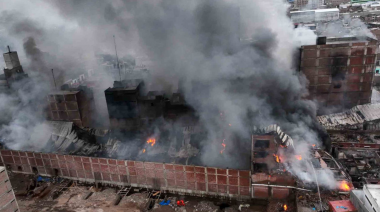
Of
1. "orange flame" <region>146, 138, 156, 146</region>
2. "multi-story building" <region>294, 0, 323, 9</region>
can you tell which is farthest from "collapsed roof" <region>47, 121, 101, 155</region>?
"multi-story building" <region>294, 0, 323, 9</region>

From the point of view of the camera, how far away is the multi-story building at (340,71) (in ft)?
55.7

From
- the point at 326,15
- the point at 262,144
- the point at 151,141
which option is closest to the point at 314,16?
the point at 326,15

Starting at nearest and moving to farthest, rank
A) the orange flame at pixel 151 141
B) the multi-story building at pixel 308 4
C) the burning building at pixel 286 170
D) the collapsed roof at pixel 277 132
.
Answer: the burning building at pixel 286 170 < the collapsed roof at pixel 277 132 < the orange flame at pixel 151 141 < the multi-story building at pixel 308 4

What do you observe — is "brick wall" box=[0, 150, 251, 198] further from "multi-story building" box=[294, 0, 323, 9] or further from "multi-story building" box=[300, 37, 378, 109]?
"multi-story building" box=[294, 0, 323, 9]

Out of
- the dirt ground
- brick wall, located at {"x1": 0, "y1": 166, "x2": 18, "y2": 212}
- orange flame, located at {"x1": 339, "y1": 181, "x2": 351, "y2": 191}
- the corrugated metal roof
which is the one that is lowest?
the dirt ground

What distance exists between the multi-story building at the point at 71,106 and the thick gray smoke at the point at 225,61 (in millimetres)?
2646

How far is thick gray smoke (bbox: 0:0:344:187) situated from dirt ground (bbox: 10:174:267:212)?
235 cm

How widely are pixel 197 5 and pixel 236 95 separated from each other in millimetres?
7223

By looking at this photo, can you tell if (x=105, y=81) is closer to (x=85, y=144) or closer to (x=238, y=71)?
(x=85, y=144)

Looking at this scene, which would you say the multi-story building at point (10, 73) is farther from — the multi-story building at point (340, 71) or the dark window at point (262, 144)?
the multi-story building at point (340, 71)

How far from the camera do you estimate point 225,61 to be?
18016 mm

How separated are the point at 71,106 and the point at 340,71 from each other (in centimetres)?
1645

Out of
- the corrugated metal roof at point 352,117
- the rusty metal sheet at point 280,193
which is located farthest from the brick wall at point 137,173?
the corrugated metal roof at point 352,117

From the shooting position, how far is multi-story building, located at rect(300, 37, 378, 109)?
1697cm
